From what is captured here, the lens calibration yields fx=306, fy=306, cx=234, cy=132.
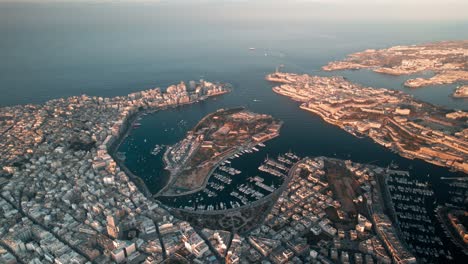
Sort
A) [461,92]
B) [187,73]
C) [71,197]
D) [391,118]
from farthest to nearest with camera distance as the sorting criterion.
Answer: [187,73], [461,92], [391,118], [71,197]

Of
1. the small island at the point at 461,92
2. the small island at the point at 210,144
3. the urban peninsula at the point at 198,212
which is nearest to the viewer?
the urban peninsula at the point at 198,212

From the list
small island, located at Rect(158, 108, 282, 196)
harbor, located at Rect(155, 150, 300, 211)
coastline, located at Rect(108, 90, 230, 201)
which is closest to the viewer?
harbor, located at Rect(155, 150, 300, 211)

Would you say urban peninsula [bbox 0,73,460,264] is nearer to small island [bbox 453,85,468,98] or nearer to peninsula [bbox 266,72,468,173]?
peninsula [bbox 266,72,468,173]

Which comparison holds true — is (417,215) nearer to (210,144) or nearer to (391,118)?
(210,144)

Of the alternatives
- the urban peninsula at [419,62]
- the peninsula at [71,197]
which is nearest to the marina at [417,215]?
the peninsula at [71,197]

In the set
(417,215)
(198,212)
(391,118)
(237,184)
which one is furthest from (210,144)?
(391,118)

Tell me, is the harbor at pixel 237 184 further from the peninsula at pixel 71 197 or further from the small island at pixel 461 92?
the small island at pixel 461 92

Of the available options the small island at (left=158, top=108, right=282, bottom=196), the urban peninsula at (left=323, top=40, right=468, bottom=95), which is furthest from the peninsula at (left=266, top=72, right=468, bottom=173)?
the urban peninsula at (left=323, top=40, right=468, bottom=95)
